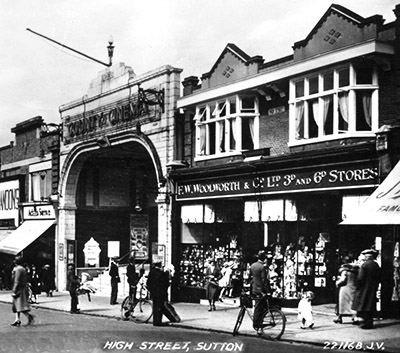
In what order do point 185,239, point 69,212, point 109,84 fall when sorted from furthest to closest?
point 69,212
point 109,84
point 185,239

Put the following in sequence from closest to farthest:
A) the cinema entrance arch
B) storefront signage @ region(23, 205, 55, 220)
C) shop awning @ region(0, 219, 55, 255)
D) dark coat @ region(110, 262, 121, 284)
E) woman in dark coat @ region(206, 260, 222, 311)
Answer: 1. woman in dark coat @ region(206, 260, 222, 311)
2. dark coat @ region(110, 262, 121, 284)
3. the cinema entrance arch
4. shop awning @ region(0, 219, 55, 255)
5. storefront signage @ region(23, 205, 55, 220)

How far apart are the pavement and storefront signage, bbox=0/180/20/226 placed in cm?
1357

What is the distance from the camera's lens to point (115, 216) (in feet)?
111

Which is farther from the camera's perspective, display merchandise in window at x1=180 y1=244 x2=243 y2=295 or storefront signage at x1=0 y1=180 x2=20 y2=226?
storefront signage at x1=0 y1=180 x2=20 y2=226

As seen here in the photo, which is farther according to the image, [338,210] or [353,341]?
[338,210]

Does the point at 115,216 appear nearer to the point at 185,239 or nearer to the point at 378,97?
the point at 185,239

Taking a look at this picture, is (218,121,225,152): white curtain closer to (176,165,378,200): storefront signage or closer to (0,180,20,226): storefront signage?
(176,165,378,200): storefront signage

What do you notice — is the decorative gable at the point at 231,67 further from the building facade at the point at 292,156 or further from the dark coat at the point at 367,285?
the dark coat at the point at 367,285

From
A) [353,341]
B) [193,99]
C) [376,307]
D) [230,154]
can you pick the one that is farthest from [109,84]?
[353,341]

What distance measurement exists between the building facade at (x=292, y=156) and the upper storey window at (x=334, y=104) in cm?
3

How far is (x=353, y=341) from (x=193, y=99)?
12.0 m

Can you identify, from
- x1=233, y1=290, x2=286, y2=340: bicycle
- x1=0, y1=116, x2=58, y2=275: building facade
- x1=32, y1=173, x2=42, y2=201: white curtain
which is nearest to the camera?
x1=233, y1=290, x2=286, y2=340: bicycle

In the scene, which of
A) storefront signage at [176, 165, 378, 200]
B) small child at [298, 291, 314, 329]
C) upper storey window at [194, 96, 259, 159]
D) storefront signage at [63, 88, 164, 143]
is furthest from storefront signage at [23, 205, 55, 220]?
small child at [298, 291, 314, 329]

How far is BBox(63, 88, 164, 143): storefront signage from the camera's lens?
25328mm
